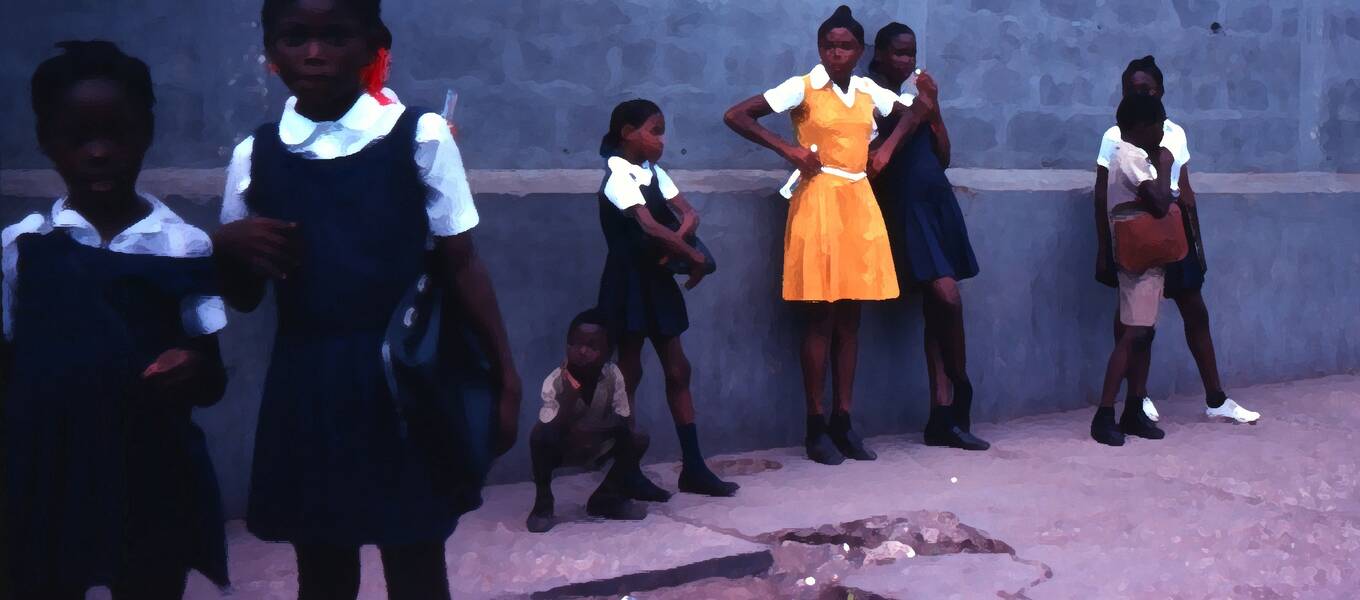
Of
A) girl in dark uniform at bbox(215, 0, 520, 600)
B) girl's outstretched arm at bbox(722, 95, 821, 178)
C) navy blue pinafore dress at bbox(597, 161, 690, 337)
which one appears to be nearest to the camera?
girl in dark uniform at bbox(215, 0, 520, 600)

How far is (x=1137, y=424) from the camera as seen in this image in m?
6.55

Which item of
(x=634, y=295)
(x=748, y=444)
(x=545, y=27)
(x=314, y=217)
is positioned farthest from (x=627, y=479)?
(x=314, y=217)

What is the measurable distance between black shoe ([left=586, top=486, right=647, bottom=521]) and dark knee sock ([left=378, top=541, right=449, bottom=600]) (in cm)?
228

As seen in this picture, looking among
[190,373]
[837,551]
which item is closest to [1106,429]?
[837,551]

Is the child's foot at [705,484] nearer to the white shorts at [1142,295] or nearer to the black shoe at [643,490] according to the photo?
the black shoe at [643,490]

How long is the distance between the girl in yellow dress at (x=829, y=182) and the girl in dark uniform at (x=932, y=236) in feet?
0.88

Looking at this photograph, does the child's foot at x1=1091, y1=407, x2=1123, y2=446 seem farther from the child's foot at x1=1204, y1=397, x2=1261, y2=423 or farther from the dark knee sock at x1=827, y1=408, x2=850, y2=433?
the dark knee sock at x1=827, y1=408, x2=850, y2=433

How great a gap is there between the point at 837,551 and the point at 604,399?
2.97 ft

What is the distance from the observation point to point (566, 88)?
5684 mm

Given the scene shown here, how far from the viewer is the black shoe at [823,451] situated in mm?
5910

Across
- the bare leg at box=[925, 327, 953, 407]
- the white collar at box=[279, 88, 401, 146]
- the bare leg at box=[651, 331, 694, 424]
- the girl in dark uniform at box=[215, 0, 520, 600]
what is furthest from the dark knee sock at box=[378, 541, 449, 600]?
the bare leg at box=[925, 327, 953, 407]

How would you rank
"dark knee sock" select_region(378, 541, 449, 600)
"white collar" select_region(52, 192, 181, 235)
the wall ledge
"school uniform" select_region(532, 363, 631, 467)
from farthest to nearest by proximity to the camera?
"school uniform" select_region(532, 363, 631, 467) → the wall ledge → "white collar" select_region(52, 192, 181, 235) → "dark knee sock" select_region(378, 541, 449, 600)

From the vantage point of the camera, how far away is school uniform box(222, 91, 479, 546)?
97.1 inches

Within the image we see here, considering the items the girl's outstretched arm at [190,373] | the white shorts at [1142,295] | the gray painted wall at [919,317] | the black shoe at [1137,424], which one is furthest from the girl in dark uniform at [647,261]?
the girl's outstretched arm at [190,373]
